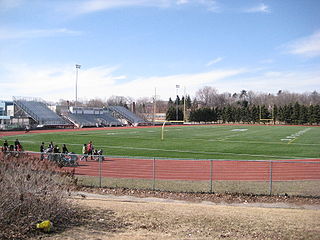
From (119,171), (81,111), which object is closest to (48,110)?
(81,111)

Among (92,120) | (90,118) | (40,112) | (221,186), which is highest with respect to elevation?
(40,112)

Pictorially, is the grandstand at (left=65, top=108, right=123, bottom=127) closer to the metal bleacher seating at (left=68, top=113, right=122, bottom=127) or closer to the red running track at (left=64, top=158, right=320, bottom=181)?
the metal bleacher seating at (left=68, top=113, right=122, bottom=127)

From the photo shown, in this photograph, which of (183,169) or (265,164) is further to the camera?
(265,164)

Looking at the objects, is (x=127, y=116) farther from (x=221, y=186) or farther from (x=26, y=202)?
(x=26, y=202)

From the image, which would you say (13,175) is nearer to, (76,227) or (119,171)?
(76,227)

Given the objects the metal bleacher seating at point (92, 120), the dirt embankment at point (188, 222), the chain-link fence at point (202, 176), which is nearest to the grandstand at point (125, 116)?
the metal bleacher seating at point (92, 120)

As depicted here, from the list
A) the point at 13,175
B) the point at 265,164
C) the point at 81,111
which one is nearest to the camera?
the point at 13,175

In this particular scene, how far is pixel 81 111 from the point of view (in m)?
81.5

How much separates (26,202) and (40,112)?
65.7 metres

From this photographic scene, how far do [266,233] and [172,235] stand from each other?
2.46m

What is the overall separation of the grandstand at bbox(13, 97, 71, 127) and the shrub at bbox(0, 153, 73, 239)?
5583 centimetres

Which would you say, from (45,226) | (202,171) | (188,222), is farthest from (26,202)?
(202,171)

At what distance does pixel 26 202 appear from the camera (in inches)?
355

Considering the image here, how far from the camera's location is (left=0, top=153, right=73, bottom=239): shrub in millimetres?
8359
